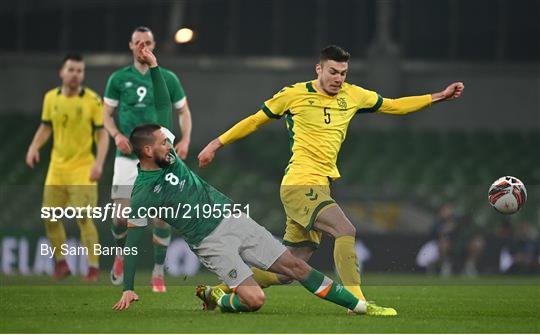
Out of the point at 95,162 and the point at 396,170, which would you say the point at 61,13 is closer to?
the point at 396,170

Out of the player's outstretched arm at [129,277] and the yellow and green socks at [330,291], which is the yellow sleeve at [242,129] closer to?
the player's outstretched arm at [129,277]

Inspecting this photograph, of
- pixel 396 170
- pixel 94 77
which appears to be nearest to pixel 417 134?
pixel 396 170

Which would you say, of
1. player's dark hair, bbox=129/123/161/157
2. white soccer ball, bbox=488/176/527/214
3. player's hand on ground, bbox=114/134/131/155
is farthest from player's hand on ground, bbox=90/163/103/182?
white soccer ball, bbox=488/176/527/214

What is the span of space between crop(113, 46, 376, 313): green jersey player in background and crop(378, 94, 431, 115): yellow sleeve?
1822 mm

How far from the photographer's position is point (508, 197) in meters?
12.7

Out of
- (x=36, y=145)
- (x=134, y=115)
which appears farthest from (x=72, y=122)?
(x=134, y=115)

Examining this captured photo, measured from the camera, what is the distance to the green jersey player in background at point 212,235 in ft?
34.4

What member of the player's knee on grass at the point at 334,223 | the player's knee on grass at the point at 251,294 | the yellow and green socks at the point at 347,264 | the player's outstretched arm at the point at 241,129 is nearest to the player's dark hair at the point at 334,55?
the player's outstretched arm at the point at 241,129

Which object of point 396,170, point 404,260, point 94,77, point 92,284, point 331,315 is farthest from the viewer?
point 94,77

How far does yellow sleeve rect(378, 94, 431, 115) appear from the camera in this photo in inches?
464

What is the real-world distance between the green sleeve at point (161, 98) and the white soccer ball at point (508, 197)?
130 inches

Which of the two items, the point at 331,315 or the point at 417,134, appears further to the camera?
the point at 417,134

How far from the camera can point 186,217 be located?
10.6 metres

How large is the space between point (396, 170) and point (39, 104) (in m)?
7.91
